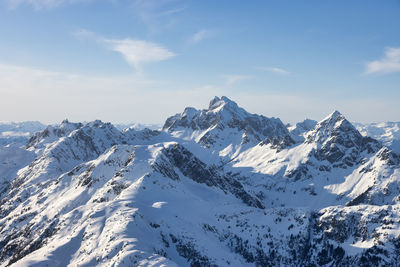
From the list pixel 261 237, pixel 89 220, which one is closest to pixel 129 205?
pixel 89 220

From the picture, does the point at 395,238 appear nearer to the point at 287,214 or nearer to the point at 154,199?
the point at 287,214

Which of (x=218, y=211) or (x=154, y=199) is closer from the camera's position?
(x=154, y=199)

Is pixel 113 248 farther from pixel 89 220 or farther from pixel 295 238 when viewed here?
pixel 295 238

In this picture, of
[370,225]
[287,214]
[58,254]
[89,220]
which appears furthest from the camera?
[287,214]

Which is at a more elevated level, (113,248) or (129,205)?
(129,205)

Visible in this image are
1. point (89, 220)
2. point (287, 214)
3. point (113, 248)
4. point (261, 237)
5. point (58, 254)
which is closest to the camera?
point (113, 248)

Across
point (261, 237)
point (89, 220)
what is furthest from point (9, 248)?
point (261, 237)

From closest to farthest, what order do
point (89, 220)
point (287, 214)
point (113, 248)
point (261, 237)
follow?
point (113, 248) → point (89, 220) → point (261, 237) → point (287, 214)

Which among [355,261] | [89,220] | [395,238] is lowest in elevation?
[355,261]

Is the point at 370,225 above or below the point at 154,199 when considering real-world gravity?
below
